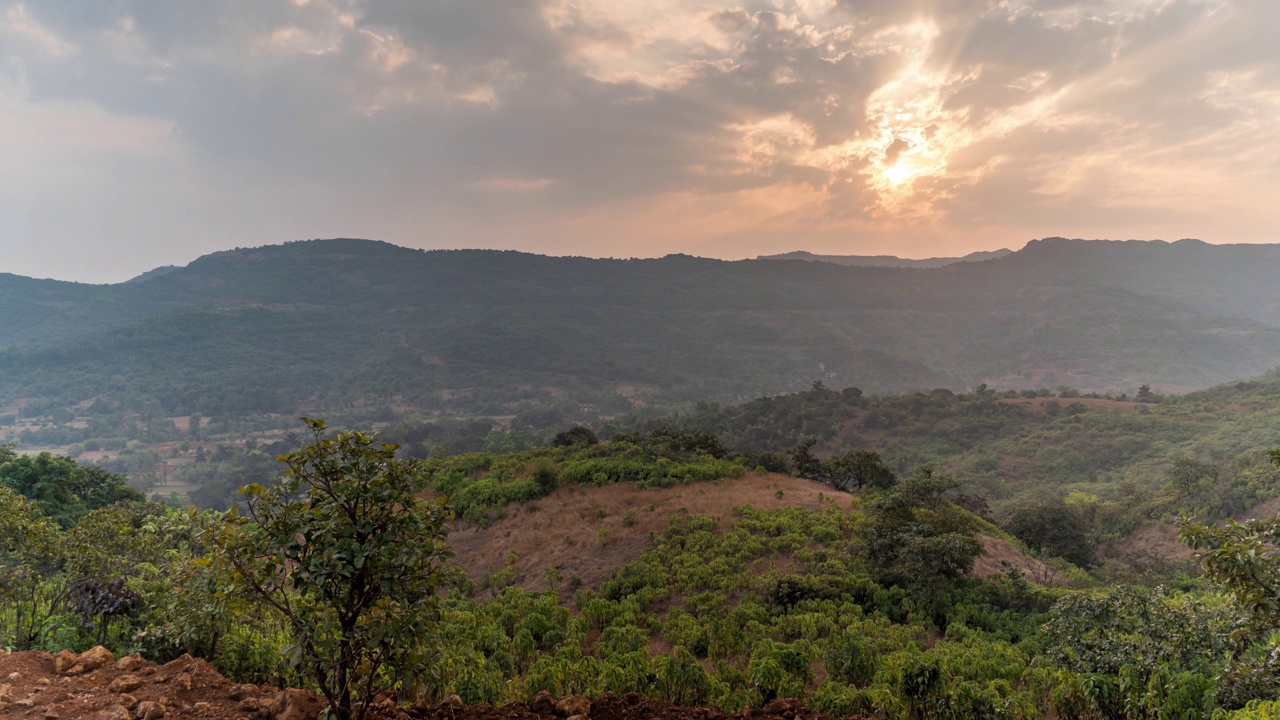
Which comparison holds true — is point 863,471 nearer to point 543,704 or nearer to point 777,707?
point 777,707

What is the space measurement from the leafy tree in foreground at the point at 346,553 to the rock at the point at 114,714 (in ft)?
8.53

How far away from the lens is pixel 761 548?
653 inches

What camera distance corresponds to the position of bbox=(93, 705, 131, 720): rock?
17.0ft

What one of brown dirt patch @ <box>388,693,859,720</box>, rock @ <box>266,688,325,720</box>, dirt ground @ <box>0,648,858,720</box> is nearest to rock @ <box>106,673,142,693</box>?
dirt ground @ <box>0,648,858,720</box>

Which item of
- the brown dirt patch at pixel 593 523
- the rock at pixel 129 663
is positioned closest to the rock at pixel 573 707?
the rock at pixel 129 663

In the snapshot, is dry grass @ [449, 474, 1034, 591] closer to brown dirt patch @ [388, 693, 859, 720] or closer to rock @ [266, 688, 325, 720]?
brown dirt patch @ [388, 693, 859, 720]

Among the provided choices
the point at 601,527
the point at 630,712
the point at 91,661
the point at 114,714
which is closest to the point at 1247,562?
the point at 630,712

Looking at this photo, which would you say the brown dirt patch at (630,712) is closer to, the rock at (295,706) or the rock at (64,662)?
the rock at (295,706)

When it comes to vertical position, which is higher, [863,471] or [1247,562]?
[1247,562]

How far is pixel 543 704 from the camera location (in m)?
6.06

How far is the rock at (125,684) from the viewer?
5711 mm

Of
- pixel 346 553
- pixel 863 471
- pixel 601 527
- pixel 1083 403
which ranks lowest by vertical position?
pixel 1083 403

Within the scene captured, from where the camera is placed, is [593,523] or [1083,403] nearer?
[593,523]

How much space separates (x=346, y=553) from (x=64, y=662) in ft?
17.3
